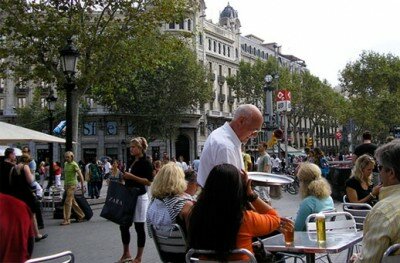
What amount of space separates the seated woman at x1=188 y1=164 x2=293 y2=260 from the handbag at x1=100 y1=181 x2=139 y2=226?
351 cm

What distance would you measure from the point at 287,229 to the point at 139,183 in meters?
3.72

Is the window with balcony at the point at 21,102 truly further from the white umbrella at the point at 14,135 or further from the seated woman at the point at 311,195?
the seated woman at the point at 311,195

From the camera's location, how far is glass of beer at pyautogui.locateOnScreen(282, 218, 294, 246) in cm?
405

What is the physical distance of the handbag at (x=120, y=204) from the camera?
7062 mm

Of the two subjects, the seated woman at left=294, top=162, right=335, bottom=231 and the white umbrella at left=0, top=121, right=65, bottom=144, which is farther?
the white umbrella at left=0, top=121, right=65, bottom=144

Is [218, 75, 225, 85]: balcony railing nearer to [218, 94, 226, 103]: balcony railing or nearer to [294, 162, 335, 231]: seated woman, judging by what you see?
[218, 94, 226, 103]: balcony railing

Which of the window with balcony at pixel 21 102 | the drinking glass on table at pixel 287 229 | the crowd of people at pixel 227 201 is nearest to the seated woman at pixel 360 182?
the crowd of people at pixel 227 201

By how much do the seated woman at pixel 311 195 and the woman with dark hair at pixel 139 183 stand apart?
2.48 metres

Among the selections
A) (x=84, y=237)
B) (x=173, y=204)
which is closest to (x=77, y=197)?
(x=84, y=237)

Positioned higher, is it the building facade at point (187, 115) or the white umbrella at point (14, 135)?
the building facade at point (187, 115)

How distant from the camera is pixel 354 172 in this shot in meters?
7.02

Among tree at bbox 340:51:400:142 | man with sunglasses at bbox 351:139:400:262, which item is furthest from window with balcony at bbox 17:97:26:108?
man with sunglasses at bbox 351:139:400:262

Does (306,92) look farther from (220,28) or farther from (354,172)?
(354,172)

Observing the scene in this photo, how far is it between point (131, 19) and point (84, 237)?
10.8 metres
